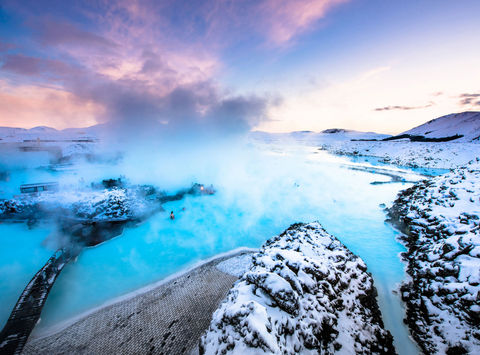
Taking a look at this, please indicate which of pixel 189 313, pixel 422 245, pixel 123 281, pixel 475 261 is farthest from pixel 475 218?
pixel 123 281

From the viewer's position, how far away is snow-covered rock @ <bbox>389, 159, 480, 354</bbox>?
5406mm

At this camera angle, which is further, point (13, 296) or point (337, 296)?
point (13, 296)

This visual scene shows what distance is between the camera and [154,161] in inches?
1188

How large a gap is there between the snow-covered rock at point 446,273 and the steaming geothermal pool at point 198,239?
2.14 ft

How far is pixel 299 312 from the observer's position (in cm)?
512

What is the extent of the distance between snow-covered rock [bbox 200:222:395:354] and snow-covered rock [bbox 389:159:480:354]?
1.38 metres

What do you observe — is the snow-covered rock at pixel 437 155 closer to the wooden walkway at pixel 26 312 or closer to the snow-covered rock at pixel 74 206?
the snow-covered rock at pixel 74 206

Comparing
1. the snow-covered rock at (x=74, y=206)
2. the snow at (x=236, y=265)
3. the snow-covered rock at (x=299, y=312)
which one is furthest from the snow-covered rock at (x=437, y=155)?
the snow-covered rock at (x=74, y=206)

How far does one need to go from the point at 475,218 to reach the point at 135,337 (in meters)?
15.8

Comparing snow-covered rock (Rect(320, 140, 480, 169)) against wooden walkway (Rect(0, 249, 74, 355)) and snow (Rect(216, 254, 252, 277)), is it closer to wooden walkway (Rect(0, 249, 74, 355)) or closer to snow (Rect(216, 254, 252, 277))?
snow (Rect(216, 254, 252, 277))

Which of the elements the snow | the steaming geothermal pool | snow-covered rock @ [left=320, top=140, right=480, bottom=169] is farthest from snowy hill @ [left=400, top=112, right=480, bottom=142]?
the snow

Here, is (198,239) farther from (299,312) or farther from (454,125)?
(454,125)

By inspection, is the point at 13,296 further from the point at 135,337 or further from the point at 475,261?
the point at 475,261

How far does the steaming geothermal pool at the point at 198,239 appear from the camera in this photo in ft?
26.6
